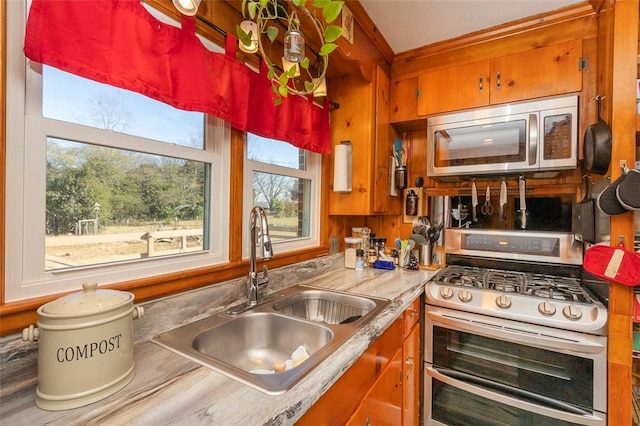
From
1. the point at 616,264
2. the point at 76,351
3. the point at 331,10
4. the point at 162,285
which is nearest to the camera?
the point at 76,351

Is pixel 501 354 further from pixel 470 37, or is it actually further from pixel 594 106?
pixel 470 37

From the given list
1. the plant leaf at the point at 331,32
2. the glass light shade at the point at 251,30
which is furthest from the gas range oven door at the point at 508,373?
the glass light shade at the point at 251,30

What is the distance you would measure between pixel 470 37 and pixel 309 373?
219 cm

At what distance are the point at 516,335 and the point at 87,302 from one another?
1711 millimetres

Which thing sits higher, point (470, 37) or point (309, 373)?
point (470, 37)

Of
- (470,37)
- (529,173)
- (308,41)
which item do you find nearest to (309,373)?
(308,41)

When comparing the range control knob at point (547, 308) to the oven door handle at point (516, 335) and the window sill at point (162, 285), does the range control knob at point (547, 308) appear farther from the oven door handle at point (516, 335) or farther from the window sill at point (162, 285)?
the window sill at point (162, 285)

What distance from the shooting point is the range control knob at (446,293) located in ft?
5.12

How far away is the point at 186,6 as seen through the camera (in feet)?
3.17

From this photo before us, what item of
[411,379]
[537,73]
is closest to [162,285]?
[411,379]

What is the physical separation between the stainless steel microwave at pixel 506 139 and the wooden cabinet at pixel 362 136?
347 mm

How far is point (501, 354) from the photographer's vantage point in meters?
1.44

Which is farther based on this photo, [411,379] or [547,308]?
[411,379]

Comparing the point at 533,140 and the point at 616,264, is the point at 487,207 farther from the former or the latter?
the point at 616,264
